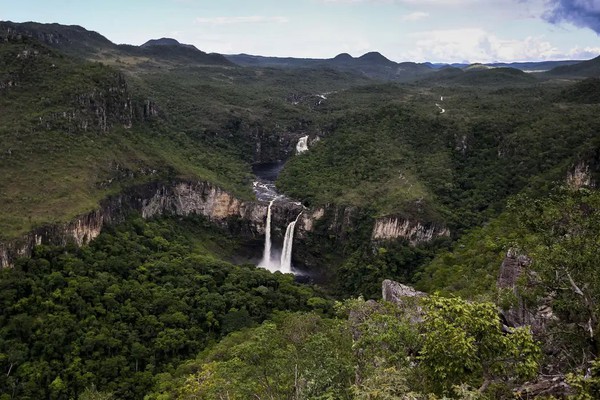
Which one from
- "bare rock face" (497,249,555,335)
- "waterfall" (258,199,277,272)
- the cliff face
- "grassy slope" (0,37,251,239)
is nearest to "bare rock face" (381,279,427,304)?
"bare rock face" (497,249,555,335)

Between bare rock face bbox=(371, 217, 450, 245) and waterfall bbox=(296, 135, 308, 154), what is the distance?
42.2 m

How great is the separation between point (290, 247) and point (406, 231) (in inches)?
693

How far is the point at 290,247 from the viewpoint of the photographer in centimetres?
7031

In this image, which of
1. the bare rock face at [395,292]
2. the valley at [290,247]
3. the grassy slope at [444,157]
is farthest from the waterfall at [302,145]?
the bare rock face at [395,292]

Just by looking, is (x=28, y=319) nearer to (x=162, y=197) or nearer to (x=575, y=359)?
(x=162, y=197)

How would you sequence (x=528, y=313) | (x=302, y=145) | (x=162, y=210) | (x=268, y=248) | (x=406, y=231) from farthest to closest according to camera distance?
(x=302, y=145)
(x=268, y=248)
(x=162, y=210)
(x=406, y=231)
(x=528, y=313)

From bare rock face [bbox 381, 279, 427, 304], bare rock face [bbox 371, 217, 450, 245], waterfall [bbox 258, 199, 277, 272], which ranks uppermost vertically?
bare rock face [bbox 381, 279, 427, 304]

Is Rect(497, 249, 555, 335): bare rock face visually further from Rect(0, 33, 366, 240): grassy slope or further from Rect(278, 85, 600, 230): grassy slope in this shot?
Rect(0, 33, 366, 240): grassy slope

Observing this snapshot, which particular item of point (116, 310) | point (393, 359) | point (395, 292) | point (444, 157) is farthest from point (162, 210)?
point (393, 359)

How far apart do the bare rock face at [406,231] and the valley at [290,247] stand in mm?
255

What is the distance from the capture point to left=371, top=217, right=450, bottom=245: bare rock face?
61281 millimetres

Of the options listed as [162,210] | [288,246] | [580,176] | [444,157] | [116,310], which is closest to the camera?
[116,310]

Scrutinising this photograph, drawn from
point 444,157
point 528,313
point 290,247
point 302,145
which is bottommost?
point 290,247

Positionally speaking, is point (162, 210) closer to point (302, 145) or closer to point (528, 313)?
point (302, 145)
